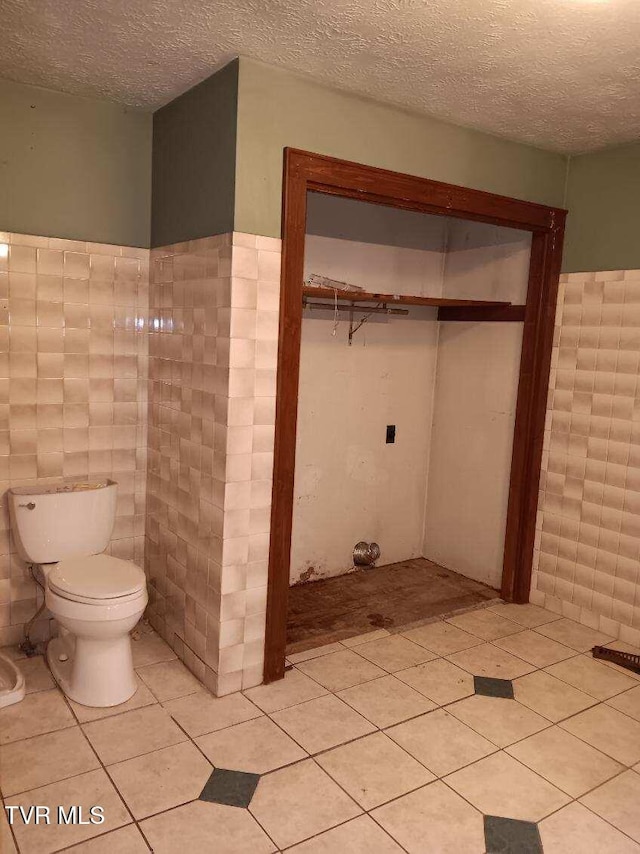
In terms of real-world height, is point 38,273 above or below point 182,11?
below

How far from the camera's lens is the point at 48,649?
2742mm

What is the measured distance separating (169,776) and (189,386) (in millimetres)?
1392

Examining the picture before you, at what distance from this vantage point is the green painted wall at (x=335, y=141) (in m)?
2.31

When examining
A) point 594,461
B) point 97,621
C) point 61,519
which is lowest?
point 97,621

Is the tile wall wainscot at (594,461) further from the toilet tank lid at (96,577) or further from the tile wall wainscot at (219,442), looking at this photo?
the toilet tank lid at (96,577)

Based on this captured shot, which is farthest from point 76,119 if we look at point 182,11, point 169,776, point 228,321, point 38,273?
point 169,776

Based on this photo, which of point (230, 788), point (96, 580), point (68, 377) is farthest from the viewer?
point (68, 377)

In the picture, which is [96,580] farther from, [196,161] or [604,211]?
[604,211]

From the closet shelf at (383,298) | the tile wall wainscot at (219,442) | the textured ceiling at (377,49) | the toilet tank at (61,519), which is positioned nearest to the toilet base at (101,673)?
the tile wall wainscot at (219,442)

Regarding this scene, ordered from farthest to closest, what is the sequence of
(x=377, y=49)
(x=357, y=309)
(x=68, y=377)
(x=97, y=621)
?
(x=357, y=309), (x=68, y=377), (x=97, y=621), (x=377, y=49)

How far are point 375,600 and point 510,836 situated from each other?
5.40 feet

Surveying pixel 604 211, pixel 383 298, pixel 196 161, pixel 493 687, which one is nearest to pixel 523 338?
pixel 604 211

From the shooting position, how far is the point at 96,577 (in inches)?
96.9

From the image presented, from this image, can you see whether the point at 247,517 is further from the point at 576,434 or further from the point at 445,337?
the point at 445,337
